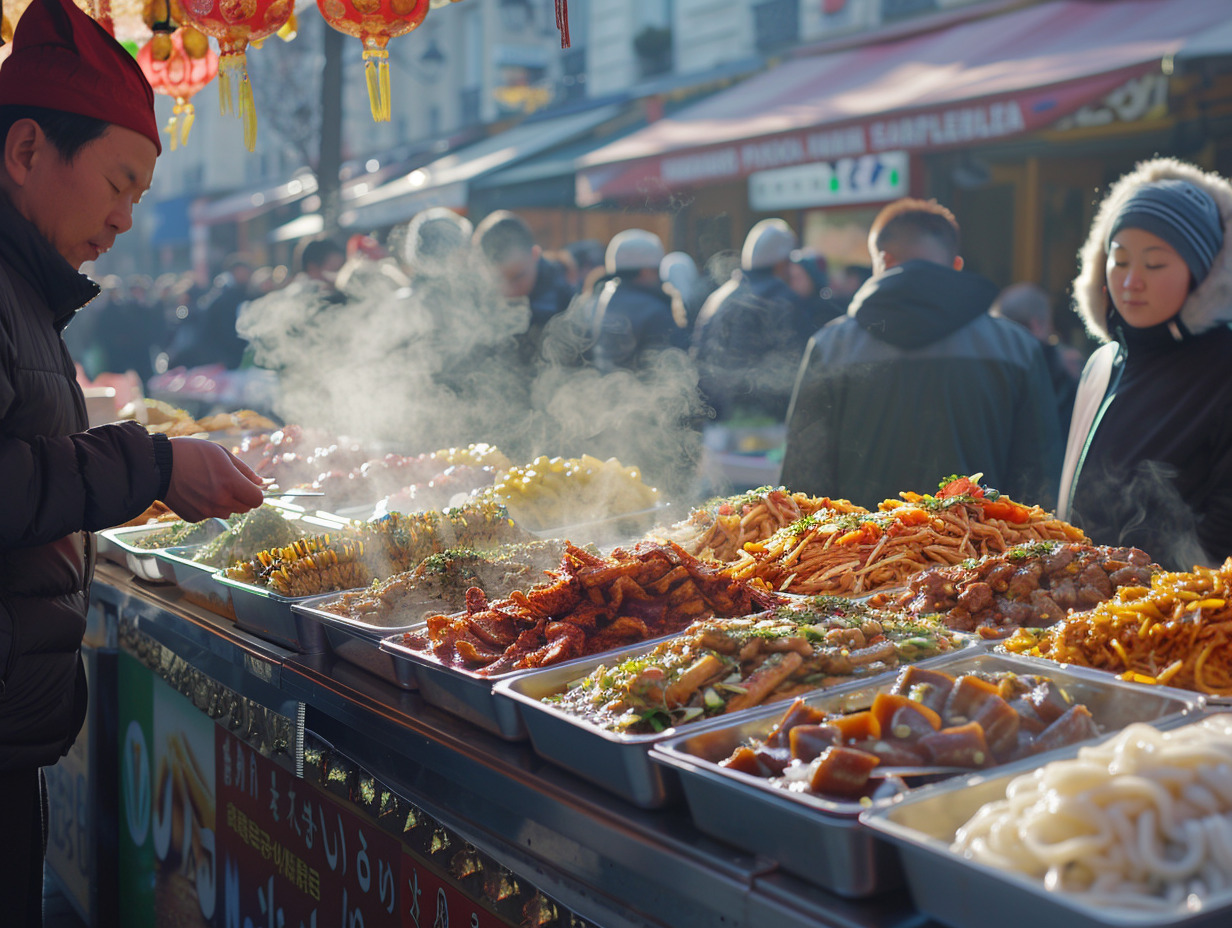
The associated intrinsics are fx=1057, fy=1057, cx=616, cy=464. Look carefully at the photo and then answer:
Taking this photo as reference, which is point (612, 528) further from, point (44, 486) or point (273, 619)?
point (44, 486)

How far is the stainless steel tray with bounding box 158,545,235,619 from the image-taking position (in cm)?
275

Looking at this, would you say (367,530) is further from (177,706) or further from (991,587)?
(991,587)

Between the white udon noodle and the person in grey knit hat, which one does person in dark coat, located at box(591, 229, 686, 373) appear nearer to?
the person in grey knit hat

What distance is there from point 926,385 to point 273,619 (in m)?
2.44

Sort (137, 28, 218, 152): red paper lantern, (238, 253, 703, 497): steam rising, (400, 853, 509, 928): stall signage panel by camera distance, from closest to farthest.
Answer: (400, 853, 509, 928): stall signage panel → (137, 28, 218, 152): red paper lantern → (238, 253, 703, 497): steam rising

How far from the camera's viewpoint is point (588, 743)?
1576mm

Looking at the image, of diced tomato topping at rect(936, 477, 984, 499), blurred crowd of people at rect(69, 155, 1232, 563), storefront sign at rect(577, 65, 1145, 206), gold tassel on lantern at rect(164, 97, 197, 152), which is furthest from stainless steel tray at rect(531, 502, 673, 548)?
storefront sign at rect(577, 65, 1145, 206)

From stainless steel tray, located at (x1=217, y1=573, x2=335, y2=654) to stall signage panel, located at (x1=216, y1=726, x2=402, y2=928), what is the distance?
28cm

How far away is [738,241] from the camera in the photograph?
39.5 ft

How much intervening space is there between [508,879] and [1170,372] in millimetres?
2411

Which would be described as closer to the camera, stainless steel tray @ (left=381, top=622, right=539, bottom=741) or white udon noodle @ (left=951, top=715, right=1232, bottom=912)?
white udon noodle @ (left=951, top=715, right=1232, bottom=912)

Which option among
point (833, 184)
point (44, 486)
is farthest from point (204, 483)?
point (833, 184)

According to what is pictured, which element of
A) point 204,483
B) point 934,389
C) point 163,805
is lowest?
point 163,805

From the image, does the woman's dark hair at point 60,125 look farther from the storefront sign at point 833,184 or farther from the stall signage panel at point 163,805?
the storefront sign at point 833,184
